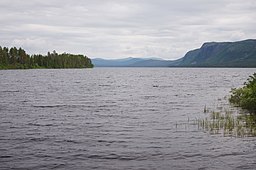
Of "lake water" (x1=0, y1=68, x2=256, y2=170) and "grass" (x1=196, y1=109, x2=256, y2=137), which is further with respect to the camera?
"grass" (x1=196, y1=109, x2=256, y2=137)

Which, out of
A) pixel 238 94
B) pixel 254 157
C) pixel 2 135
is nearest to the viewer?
pixel 254 157

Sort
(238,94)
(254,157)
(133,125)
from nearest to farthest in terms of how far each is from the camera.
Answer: (254,157), (133,125), (238,94)

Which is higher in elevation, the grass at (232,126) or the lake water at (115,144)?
the grass at (232,126)

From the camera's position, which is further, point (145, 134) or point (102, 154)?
point (145, 134)

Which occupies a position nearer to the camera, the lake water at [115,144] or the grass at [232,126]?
the lake water at [115,144]

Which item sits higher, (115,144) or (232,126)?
(232,126)

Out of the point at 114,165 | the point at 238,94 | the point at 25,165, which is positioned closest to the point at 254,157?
the point at 114,165

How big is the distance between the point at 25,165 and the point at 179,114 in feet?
66.1

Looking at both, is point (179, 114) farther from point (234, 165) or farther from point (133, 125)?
point (234, 165)

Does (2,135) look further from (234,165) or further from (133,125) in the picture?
(234,165)

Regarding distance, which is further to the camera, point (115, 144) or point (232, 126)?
point (232, 126)

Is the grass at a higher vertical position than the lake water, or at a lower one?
higher

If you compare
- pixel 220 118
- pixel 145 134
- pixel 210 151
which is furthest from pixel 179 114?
pixel 210 151

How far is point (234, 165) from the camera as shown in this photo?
58.8 feet
